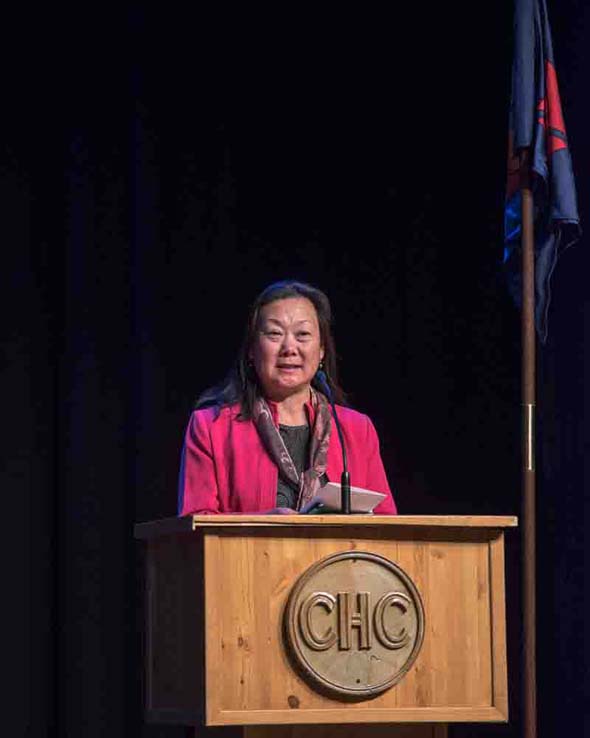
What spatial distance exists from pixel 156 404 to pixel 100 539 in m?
0.43

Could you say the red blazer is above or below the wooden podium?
above

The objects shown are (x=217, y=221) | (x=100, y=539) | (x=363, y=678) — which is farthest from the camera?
(x=217, y=221)

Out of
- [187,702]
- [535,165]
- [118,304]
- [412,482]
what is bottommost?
[187,702]

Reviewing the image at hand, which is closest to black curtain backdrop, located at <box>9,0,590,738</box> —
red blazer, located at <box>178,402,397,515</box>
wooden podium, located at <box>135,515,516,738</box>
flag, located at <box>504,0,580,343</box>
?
flag, located at <box>504,0,580,343</box>

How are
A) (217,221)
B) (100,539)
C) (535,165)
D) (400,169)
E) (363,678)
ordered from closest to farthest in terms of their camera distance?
1. (363,678)
2. (535,165)
3. (100,539)
4. (217,221)
5. (400,169)

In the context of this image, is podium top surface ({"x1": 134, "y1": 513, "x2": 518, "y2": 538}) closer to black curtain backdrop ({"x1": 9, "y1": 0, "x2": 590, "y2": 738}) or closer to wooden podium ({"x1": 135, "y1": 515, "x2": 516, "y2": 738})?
wooden podium ({"x1": 135, "y1": 515, "x2": 516, "y2": 738})

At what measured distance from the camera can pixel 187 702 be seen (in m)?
3.27

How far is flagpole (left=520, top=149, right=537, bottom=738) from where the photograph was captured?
3.93m

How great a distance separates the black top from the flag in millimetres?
750

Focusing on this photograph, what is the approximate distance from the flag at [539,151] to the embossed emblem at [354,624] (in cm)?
119

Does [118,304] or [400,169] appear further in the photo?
[400,169]

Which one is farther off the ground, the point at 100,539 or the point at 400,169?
the point at 400,169

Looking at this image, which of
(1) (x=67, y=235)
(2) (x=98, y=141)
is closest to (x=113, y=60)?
(2) (x=98, y=141)

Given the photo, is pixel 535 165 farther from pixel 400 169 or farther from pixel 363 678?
pixel 363 678
